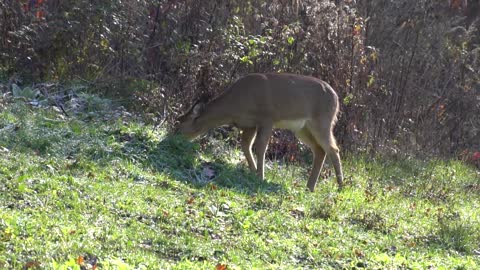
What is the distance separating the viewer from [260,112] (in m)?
13.4

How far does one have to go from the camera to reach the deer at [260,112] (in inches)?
525

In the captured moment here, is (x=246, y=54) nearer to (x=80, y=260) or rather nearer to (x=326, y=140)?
(x=326, y=140)

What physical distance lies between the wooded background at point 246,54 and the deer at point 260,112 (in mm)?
700

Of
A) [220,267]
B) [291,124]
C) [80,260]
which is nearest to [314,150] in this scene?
[291,124]

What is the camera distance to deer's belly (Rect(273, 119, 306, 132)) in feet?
44.3

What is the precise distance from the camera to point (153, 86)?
14.5m

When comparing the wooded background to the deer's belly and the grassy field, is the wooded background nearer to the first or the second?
the grassy field

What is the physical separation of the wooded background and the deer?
0.70 meters

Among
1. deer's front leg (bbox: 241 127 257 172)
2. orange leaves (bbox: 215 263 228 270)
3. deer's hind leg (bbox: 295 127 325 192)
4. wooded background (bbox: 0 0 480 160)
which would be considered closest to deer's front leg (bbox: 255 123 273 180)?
deer's front leg (bbox: 241 127 257 172)

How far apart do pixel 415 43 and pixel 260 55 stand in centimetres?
439

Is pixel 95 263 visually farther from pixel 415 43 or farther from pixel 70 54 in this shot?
pixel 415 43

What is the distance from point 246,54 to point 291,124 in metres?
2.31

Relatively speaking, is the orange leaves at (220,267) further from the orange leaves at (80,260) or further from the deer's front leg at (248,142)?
the deer's front leg at (248,142)

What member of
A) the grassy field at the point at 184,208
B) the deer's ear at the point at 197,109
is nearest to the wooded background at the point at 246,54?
the deer's ear at the point at 197,109
